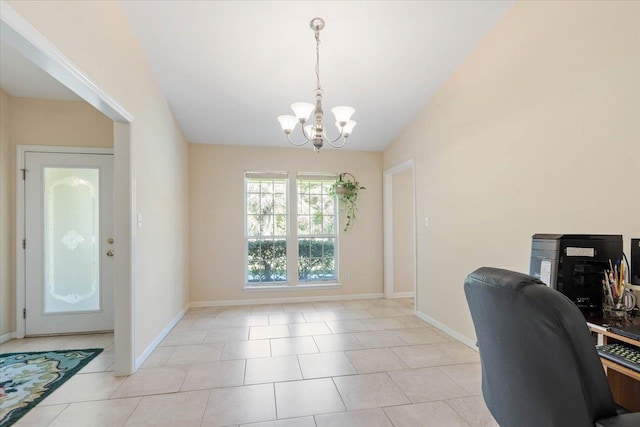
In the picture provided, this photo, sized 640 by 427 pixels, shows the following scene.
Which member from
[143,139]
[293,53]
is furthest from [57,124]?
[293,53]

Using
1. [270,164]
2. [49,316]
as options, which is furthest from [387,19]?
[49,316]

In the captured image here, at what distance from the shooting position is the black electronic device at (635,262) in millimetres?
1687

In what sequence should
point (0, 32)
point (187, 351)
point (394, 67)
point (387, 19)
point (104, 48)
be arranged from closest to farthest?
point (0, 32) < point (104, 48) < point (387, 19) < point (187, 351) < point (394, 67)

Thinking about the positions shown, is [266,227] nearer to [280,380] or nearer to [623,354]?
[280,380]

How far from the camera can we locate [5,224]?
3365 mm

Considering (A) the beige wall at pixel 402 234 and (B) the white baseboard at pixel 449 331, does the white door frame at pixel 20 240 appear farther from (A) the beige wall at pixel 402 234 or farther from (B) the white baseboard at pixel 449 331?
(A) the beige wall at pixel 402 234

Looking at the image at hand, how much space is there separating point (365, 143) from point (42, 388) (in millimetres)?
4652

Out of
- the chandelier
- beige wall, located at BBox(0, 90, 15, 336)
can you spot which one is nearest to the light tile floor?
beige wall, located at BBox(0, 90, 15, 336)

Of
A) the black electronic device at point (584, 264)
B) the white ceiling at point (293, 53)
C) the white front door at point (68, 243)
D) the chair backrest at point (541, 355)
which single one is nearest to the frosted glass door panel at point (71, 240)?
the white front door at point (68, 243)

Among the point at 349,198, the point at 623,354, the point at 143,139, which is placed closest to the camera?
the point at 623,354

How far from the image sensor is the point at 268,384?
243 centimetres

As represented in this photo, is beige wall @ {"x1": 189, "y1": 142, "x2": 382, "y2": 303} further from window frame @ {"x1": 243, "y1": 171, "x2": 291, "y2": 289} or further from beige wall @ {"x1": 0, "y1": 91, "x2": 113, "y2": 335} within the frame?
beige wall @ {"x1": 0, "y1": 91, "x2": 113, "y2": 335}

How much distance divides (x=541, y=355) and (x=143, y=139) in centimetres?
334

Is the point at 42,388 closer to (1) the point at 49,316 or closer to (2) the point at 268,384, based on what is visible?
(1) the point at 49,316
